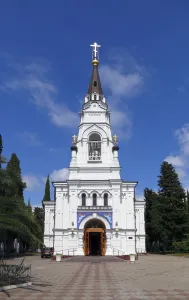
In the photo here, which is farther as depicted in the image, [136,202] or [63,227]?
[136,202]

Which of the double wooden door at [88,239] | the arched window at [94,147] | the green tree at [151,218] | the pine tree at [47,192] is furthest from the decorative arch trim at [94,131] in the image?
the pine tree at [47,192]

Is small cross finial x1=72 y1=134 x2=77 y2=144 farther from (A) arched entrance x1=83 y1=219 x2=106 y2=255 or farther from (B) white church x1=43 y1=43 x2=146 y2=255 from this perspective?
(A) arched entrance x1=83 y1=219 x2=106 y2=255

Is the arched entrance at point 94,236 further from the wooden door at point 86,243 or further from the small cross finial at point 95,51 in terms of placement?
the small cross finial at point 95,51

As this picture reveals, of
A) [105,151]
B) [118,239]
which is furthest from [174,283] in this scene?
[105,151]

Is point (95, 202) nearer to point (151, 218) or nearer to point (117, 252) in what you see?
point (117, 252)

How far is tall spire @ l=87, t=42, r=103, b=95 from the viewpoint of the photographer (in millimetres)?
50594

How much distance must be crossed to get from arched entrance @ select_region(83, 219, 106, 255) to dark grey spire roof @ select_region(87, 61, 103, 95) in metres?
20.1

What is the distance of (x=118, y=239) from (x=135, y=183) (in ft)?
27.1

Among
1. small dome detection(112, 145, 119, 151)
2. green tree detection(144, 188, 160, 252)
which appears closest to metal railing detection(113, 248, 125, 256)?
green tree detection(144, 188, 160, 252)

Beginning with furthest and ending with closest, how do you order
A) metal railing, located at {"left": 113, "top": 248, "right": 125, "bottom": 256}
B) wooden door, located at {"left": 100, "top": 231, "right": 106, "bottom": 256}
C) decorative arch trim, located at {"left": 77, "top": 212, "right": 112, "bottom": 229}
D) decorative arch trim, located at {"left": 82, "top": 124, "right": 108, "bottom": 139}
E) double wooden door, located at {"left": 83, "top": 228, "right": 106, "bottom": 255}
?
decorative arch trim, located at {"left": 82, "top": 124, "right": 108, "bottom": 139} < decorative arch trim, located at {"left": 77, "top": 212, "right": 112, "bottom": 229} < double wooden door, located at {"left": 83, "top": 228, "right": 106, "bottom": 255} < wooden door, located at {"left": 100, "top": 231, "right": 106, "bottom": 256} < metal railing, located at {"left": 113, "top": 248, "right": 125, "bottom": 256}

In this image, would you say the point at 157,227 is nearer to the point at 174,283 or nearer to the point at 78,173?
the point at 78,173

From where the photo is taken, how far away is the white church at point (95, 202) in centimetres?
4134

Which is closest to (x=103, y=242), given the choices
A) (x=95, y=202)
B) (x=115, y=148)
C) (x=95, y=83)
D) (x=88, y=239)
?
(x=88, y=239)

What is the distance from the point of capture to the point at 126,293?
42.0 feet
